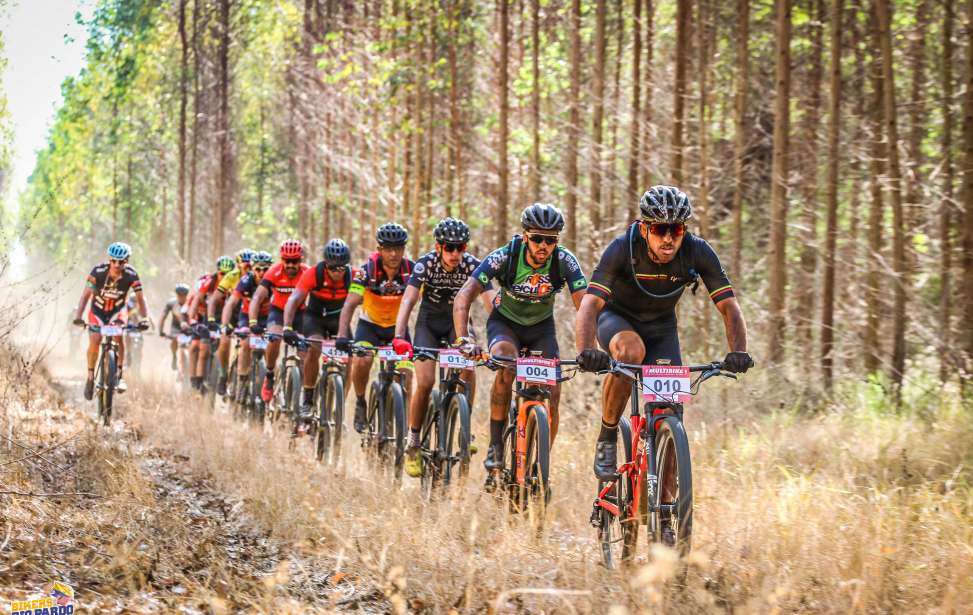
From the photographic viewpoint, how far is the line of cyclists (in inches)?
235

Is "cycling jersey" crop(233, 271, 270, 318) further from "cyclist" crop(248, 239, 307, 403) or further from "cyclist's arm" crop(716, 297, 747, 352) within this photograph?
"cyclist's arm" crop(716, 297, 747, 352)

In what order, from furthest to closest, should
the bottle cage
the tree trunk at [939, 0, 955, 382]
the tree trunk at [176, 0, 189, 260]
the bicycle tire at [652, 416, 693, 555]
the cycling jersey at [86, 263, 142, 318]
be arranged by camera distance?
the tree trunk at [176, 0, 189, 260] < the cycling jersey at [86, 263, 142, 318] < the tree trunk at [939, 0, 955, 382] < the bottle cage < the bicycle tire at [652, 416, 693, 555]

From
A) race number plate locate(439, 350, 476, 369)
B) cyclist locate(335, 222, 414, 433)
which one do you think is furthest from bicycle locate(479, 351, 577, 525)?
cyclist locate(335, 222, 414, 433)

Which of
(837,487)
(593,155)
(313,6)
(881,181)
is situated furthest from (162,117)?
(837,487)

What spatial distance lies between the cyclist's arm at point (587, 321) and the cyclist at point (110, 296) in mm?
9384

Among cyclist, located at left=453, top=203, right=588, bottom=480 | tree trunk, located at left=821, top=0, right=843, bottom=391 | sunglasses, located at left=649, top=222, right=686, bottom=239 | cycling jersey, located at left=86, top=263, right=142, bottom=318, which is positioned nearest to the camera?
sunglasses, located at left=649, top=222, right=686, bottom=239

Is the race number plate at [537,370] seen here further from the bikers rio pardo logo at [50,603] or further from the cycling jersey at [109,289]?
the cycling jersey at [109,289]

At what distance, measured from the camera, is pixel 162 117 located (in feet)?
153

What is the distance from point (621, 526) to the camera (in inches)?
227

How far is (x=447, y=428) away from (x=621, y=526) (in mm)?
3019

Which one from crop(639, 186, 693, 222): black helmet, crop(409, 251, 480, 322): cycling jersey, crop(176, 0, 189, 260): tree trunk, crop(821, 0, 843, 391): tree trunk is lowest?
crop(409, 251, 480, 322): cycling jersey

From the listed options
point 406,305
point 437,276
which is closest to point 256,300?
point 437,276

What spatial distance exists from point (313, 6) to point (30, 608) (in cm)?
3016

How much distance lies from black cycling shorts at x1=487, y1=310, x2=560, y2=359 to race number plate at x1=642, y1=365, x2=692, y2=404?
2369mm
